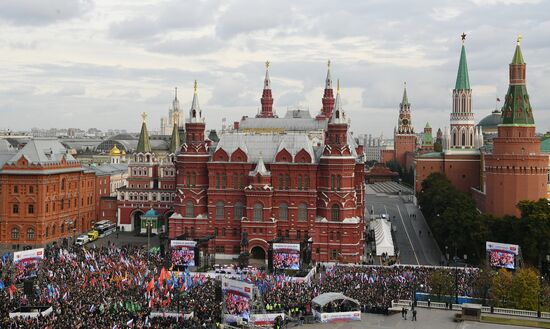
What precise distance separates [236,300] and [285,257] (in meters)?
15.7

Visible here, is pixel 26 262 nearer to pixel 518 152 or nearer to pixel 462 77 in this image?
pixel 518 152

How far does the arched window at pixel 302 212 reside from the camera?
6919cm

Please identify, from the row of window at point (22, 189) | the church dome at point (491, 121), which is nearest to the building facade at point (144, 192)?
the row of window at point (22, 189)

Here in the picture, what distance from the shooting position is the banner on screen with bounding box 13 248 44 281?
5250cm

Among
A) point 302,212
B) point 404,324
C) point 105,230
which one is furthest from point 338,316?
point 105,230

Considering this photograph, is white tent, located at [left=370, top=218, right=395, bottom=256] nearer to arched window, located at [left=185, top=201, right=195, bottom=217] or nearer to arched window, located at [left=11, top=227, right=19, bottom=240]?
arched window, located at [left=185, top=201, right=195, bottom=217]

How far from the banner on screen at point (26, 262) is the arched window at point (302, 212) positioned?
84.2 ft

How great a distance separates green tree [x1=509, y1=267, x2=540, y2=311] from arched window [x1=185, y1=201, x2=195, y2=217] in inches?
1385

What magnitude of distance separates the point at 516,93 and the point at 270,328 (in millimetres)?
47540

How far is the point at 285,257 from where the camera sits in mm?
59594

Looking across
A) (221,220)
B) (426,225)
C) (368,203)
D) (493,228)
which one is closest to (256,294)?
(221,220)

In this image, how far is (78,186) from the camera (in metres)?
86.2

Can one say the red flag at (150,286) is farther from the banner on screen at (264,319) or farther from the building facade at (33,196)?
the building facade at (33,196)

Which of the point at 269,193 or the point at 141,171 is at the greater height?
the point at 141,171
